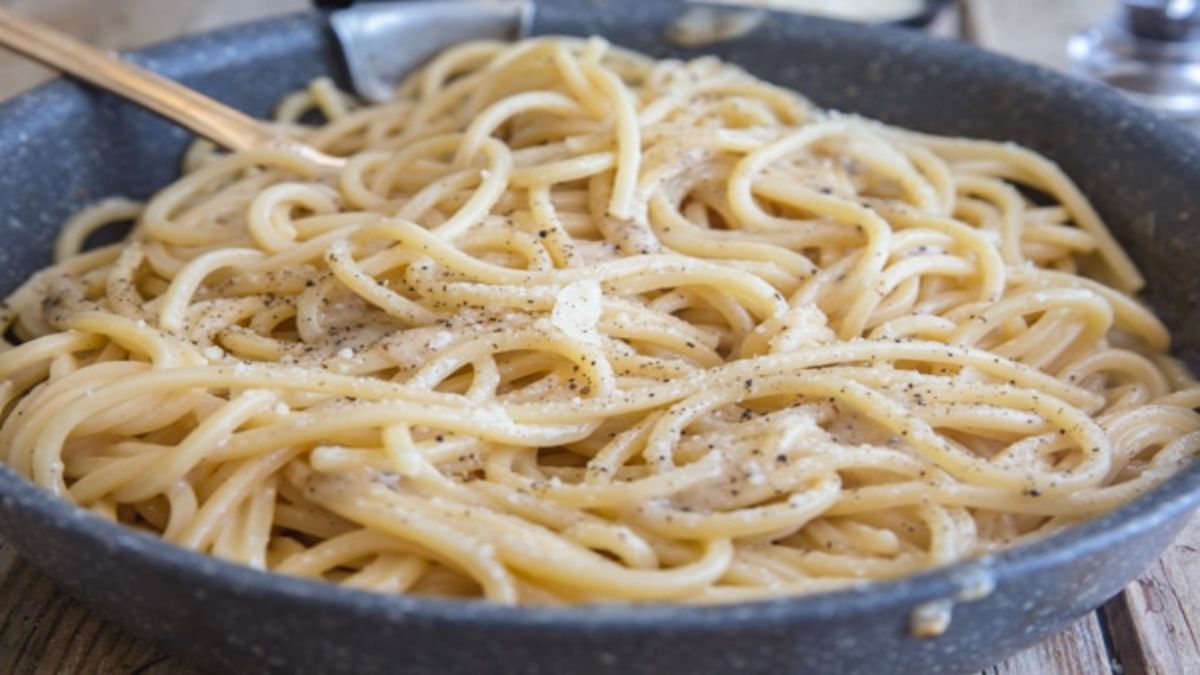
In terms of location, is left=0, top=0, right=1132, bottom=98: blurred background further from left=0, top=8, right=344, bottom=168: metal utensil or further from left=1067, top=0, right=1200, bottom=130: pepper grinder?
left=0, top=8, right=344, bottom=168: metal utensil

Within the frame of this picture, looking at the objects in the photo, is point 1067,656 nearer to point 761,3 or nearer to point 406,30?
point 406,30

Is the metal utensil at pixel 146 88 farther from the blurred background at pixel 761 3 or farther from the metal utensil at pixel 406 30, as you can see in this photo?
the blurred background at pixel 761 3

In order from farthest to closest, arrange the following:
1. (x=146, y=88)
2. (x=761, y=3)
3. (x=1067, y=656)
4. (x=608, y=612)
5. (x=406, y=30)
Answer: (x=761, y=3) < (x=406, y=30) < (x=146, y=88) < (x=1067, y=656) < (x=608, y=612)

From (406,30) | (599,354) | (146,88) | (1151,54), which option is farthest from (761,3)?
(599,354)

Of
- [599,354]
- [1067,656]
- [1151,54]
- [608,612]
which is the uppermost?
[608,612]

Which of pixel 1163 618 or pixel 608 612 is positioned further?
pixel 1163 618

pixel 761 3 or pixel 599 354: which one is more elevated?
pixel 599 354

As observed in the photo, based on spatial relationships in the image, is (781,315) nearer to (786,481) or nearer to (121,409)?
(786,481)
